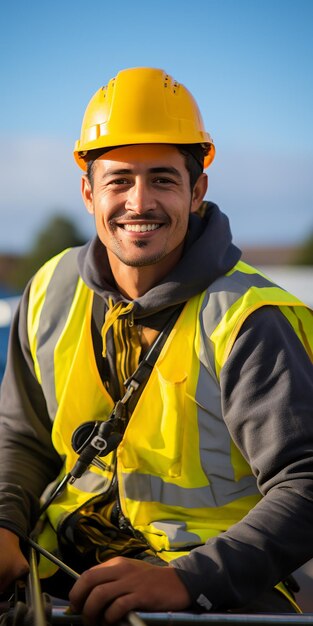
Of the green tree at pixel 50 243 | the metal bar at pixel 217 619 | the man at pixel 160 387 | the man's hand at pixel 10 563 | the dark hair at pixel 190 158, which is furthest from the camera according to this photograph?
the green tree at pixel 50 243

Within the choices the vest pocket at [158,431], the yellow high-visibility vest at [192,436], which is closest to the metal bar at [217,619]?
the yellow high-visibility vest at [192,436]

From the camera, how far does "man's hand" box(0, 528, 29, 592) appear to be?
98.3 inches

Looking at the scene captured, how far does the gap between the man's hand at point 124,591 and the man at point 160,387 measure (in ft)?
0.29

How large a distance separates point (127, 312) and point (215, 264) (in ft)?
0.94

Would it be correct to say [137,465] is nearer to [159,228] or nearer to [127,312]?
[127,312]

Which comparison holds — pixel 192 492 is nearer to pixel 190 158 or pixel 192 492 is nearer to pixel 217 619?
pixel 217 619

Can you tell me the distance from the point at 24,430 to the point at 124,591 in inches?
36.2

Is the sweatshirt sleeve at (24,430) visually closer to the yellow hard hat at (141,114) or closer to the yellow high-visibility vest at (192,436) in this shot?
the yellow high-visibility vest at (192,436)

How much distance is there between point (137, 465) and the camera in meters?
2.60

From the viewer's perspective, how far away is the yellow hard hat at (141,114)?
2664 mm

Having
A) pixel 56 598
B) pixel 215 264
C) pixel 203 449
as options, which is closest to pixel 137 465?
pixel 203 449

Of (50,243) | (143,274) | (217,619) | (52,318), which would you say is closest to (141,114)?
(143,274)

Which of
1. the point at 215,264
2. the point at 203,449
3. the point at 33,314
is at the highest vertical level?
the point at 215,264

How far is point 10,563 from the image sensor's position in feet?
8.23
